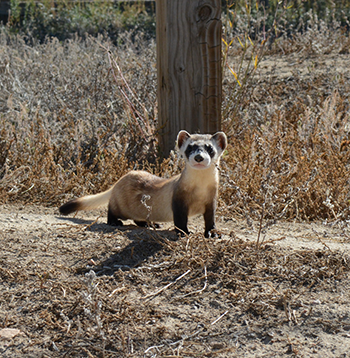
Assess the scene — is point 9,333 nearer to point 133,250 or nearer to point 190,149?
point 133,250

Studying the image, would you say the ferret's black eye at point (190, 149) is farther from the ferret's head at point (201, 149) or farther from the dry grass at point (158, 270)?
the dry grass at point (158, 270)

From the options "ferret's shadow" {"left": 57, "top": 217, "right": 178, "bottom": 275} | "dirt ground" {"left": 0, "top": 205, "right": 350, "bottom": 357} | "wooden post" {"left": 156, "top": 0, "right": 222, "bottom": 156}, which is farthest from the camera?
"wooden post" {"left": 156, "top": 0, "right": 222, "bottom": 156}

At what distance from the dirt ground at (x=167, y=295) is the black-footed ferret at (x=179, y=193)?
259 mm

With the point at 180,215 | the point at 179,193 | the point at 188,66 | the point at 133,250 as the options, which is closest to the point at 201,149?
the point at 179,193

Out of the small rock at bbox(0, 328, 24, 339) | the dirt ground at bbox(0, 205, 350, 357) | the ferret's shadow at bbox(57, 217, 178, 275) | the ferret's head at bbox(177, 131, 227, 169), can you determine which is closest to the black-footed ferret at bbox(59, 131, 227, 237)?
the ferret's head at bbox(177, 131, 227, 169)

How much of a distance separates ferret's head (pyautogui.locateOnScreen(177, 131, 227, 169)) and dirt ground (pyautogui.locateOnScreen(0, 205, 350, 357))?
0.44 metres

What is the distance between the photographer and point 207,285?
2.70 metres

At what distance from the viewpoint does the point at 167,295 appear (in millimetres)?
2615

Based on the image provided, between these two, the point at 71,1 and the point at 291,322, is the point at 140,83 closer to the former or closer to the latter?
the point at 291,322

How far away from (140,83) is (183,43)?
1.63 meters

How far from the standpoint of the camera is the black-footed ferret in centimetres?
330

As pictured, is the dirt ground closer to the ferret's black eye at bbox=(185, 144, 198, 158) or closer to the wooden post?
the ferret's black eye at bbox=(185, 144, 198, 158)

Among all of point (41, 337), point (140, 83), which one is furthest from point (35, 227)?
point (140, 83)

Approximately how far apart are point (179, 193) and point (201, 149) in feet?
1.17
